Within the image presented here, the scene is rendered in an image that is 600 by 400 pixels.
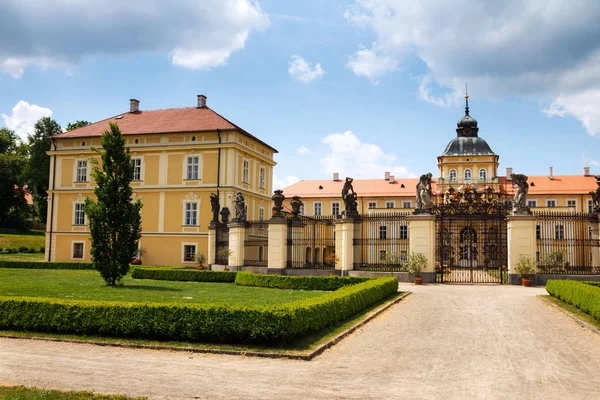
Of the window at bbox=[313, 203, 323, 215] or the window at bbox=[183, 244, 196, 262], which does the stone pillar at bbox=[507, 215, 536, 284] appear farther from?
the window at bbox=[313, 203, 323, 215]

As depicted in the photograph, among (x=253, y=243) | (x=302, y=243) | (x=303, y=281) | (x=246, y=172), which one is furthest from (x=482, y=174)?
(x=303, y=281)

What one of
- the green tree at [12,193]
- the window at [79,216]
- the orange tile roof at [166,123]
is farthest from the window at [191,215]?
the green tree at [12,193]

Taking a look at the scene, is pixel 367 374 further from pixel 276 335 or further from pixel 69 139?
pixel 69 139

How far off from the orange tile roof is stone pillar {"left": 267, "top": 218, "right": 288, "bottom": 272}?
12970mm

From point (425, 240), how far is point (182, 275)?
11.2 m

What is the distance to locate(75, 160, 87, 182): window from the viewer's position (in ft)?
134

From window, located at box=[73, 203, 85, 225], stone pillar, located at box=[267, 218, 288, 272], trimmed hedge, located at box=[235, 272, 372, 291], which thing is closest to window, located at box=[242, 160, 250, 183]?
window, located at box=[73, 203, 85, 225]

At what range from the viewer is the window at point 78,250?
40.2m

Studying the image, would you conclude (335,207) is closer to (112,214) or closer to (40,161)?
(40,161)

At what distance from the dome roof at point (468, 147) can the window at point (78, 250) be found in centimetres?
4084

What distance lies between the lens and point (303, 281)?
21531 mm

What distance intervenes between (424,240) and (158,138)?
22.4 m

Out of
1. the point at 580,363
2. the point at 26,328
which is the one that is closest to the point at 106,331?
the point at 26,328

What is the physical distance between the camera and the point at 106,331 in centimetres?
1084
